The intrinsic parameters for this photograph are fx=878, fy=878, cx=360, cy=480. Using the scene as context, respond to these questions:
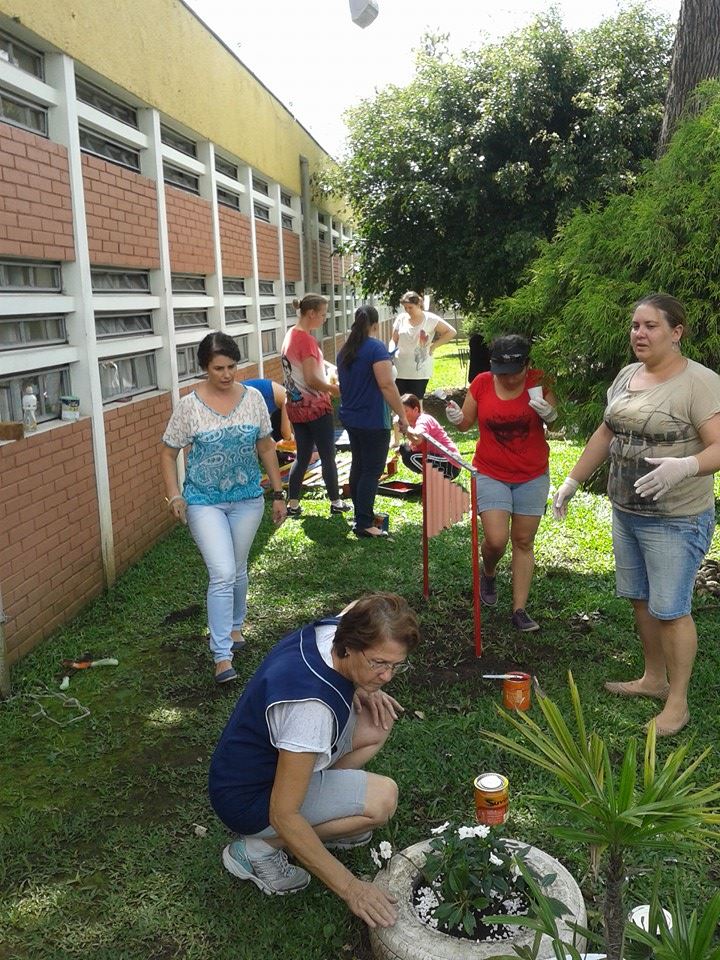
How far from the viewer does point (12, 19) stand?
16.0 feet

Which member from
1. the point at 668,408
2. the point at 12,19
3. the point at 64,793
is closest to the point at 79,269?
the point at 12,19

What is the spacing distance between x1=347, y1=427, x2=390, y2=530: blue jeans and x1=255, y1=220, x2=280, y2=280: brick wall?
535 cm

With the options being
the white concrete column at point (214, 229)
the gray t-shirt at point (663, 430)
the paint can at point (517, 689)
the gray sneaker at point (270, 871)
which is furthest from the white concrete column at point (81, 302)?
the gray t-shirt at point (663, 430)

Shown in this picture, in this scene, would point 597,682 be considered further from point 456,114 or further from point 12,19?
point 456,114

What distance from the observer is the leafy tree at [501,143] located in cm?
1283

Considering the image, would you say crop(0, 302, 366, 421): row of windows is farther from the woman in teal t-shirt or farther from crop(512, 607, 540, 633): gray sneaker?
crop(512, 607, 540, 633): gray sneaker

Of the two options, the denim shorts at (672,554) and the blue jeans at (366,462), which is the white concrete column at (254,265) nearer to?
the blue jeans at (366,462)

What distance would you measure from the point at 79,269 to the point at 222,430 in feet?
6.33

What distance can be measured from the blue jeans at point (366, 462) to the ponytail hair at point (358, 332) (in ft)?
1.92

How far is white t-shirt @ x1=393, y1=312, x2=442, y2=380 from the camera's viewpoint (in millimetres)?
10195

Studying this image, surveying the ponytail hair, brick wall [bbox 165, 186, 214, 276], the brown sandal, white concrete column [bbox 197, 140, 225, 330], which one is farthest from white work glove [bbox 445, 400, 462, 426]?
white concrete column [bbox 197, 140, 225, 330]

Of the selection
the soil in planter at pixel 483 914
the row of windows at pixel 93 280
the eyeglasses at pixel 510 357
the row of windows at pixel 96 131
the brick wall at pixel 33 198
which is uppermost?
the row of windows at pixel 96 131

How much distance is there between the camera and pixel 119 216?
21.5 ft

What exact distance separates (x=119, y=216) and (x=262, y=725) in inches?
193
